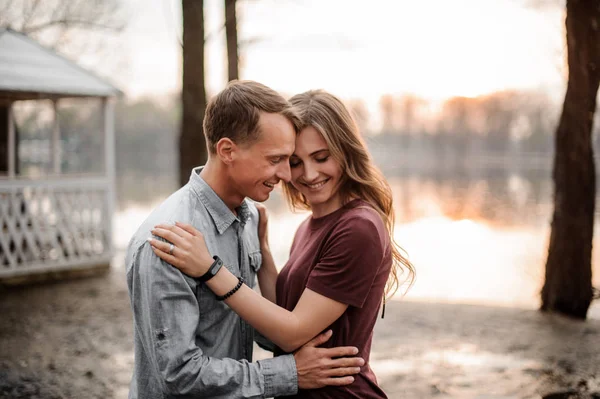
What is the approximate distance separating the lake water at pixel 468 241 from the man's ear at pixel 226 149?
4988mm

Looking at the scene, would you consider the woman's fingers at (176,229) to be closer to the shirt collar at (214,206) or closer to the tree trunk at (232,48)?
the shirt collar at (214,206)

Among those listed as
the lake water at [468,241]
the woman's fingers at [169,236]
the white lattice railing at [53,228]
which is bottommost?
the lake water at [468,241]

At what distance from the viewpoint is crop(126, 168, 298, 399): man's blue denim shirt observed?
2.38 metres

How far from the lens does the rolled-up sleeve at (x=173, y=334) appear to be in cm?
237

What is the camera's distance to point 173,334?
7.75 ft

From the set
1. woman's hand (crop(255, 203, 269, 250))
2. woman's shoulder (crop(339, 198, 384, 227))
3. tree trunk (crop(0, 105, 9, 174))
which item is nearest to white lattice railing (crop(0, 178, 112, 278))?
tree trunk (crop(0, 105, 9, 174))

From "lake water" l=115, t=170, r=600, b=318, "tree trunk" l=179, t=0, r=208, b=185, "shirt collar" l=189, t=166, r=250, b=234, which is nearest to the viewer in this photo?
"shirt collar" l=189, t=166, r=250, b=234

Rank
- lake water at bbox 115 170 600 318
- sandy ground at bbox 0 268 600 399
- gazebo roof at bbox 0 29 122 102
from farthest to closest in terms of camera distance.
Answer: lake water at bbox 115 170 600 318
gazebo roof at bbox 0 29 122 102
sandy ground at bbox 0 268 600 399

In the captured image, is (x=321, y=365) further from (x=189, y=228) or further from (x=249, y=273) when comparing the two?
(x=189, y=228)

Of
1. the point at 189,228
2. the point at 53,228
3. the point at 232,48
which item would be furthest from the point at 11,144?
the point at 189,228

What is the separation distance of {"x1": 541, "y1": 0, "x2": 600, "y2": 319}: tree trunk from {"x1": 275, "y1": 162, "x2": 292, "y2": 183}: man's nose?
6.37 m

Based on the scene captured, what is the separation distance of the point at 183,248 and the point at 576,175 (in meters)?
6.99

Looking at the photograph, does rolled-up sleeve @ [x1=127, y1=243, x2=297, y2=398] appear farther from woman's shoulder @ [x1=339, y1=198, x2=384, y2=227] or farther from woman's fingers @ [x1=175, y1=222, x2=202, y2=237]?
woman's shoulder @ [x1=339, y1=198, x2=384, y2=227]

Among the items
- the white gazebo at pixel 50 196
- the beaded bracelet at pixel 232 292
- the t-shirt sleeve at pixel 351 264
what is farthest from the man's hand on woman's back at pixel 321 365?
the white gazebo at pixel 50 196
